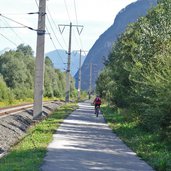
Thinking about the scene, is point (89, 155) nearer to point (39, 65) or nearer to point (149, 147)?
point (149, 147)

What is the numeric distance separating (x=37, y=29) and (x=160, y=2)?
7.91m

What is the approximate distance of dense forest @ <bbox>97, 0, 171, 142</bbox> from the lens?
1811 cm

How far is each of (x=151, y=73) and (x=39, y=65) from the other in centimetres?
1226

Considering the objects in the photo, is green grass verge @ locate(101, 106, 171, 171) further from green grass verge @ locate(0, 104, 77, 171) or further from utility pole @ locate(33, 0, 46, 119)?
utility pole @ locate(33, 0, 46, 119)

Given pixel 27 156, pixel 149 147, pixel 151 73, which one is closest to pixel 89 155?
pixel 27 156

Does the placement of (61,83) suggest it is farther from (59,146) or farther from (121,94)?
(59,146)

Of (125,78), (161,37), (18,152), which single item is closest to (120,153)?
(18,152)

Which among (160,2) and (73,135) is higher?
(160,2)

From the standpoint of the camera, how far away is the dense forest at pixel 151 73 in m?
18.1

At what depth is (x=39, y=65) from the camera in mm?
32906

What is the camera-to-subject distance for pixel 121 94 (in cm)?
3500

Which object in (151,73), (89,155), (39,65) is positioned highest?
(39,65)

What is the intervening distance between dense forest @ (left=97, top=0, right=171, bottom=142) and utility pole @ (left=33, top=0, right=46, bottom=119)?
195 inches

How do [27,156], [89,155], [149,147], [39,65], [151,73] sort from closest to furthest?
[27,156]
[89,155]
[149,147]
[151,73]
[39,65]
